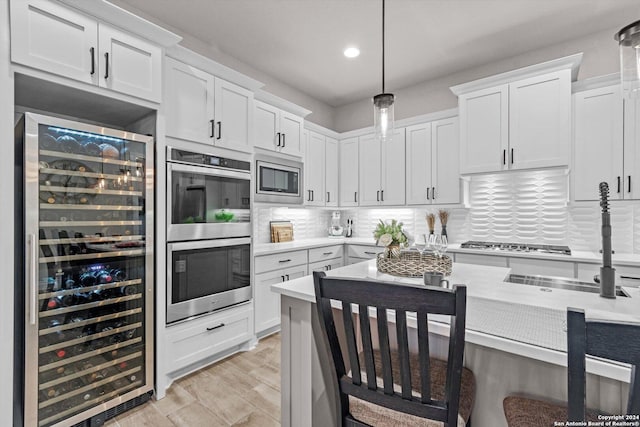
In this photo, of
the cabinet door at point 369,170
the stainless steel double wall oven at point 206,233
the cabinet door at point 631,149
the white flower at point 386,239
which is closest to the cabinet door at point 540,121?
the cabinet door at point 631,149

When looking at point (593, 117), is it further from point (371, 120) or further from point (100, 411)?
point (100, 411)

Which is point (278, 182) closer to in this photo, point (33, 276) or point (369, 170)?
point (369, 170)

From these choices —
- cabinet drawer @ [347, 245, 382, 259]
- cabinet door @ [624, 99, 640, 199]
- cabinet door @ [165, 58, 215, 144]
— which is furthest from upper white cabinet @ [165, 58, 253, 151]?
cabinet door @ [624, 99, 640, 199]

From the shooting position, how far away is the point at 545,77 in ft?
9.53

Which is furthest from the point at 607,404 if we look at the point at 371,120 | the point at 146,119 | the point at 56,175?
the point at 371,120

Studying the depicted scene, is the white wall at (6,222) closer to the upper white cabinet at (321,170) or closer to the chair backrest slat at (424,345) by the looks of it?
the chair backrest slat at (424,345)

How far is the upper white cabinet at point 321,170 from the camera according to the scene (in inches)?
159

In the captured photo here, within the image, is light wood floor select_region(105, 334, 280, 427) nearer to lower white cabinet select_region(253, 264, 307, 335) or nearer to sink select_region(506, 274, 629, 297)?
lower white cabinet select_region(253, 264, 307, 335)

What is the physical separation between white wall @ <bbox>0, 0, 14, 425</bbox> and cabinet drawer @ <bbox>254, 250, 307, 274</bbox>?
172 centimetres

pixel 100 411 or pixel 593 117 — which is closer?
pixel 100 411

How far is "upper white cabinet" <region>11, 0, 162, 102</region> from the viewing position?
5.23 feet

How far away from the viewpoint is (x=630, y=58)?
1.38 meters

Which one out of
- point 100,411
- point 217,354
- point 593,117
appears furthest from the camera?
point 593,117

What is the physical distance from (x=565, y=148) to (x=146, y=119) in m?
3.65
